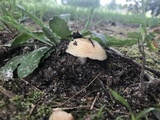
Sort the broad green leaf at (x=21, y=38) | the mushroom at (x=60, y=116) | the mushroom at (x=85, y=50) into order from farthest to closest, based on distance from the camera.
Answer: the broad green leaf at (x=21, y=38) < the mushroom at (x=85, y=50) < the mushroom at (x=60, y=116)

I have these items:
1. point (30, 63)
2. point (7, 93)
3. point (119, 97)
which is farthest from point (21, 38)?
point (119, 97)

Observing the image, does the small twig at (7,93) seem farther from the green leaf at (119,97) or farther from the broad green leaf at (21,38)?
the green leaf at (119,97)

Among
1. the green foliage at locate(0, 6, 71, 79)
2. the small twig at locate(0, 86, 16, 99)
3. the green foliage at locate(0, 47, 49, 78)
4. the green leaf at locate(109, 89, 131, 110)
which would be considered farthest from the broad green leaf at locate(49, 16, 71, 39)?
the green leaf at locate(109, 89, 131, 110)

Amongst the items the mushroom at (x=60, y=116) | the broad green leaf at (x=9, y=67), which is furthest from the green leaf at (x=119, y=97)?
the broad green leaf at (x=9, y=67)

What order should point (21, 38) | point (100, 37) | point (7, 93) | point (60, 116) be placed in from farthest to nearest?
point (21, 38) → point (100, 37) → point (7, 93) → point (60, 116)

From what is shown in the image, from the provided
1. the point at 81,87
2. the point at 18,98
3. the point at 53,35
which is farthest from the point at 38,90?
the point at 53,35

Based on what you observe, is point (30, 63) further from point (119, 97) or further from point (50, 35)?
point (119, 97)
